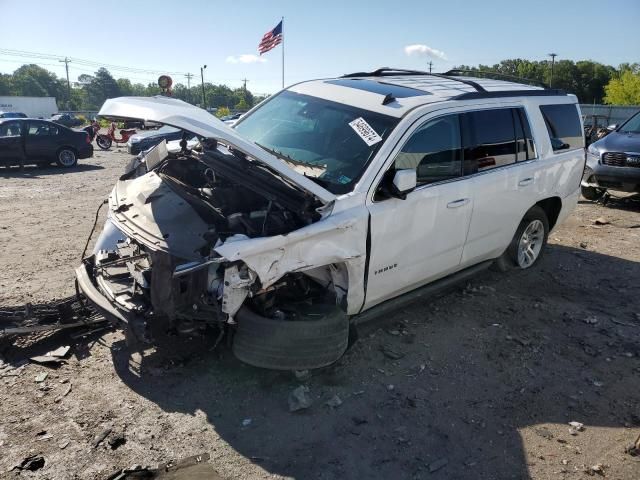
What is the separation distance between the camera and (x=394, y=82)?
4684mm

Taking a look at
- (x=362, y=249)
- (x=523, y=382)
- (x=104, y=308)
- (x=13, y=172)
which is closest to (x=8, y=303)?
(x=104, y=308)

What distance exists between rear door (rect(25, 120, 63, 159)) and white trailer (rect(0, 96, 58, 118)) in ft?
169

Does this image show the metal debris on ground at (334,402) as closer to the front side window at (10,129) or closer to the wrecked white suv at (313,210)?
the wrecked white suv at (313,210)

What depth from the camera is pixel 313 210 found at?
129 inches

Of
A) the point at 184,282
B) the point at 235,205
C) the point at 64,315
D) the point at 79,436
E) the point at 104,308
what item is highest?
the point at 235,205

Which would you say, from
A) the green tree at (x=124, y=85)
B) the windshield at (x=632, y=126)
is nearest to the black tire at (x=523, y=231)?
the windshield at (x=632, y=126)

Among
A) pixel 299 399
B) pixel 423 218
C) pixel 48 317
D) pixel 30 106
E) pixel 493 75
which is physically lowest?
pixel 299 399

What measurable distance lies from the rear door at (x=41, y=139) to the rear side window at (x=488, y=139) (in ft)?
45.6

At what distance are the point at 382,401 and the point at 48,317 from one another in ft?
9.36

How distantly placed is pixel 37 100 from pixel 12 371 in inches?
2740

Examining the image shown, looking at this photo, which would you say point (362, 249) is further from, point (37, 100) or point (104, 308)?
point (37, 100)

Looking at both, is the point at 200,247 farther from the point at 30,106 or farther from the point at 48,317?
the point at 30,106

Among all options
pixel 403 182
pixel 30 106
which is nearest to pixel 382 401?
pixel 403 182

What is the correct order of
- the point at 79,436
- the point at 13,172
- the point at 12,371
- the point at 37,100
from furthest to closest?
1. the point at 37,100
2. the point at 13,172
3. the point at 12,371
4. the point at 79,436
